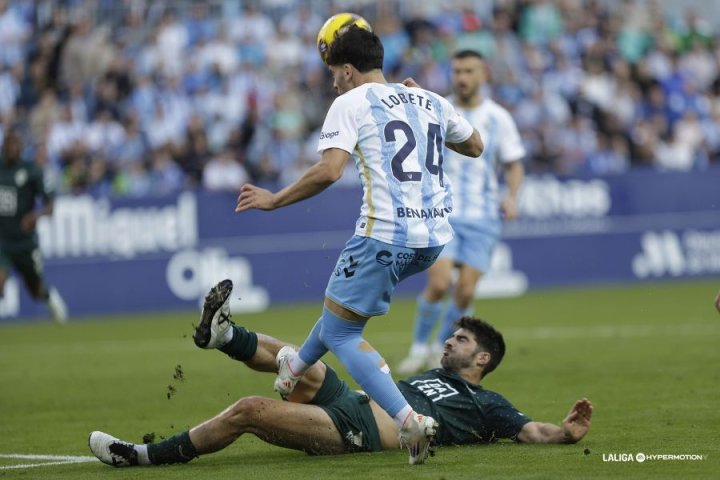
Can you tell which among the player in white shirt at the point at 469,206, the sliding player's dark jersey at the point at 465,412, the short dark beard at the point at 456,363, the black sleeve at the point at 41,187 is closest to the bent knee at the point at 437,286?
the player in white shirt at the point at 469,206

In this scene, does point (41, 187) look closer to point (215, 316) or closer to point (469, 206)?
point (469, 206)

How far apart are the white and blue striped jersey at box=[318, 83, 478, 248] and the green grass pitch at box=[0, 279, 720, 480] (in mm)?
1337

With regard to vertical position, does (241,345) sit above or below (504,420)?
above

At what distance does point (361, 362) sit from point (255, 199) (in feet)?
3.54

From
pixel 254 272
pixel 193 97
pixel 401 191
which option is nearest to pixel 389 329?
pixel 254 272

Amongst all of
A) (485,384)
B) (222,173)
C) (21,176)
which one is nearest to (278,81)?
(222,173)

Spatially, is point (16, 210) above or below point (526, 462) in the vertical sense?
above

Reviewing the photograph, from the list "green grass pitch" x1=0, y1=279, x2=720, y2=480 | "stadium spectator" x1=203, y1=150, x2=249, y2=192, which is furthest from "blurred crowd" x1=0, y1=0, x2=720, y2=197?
"green grass pitch" x1=0, y1=279, x2=720, y2=480

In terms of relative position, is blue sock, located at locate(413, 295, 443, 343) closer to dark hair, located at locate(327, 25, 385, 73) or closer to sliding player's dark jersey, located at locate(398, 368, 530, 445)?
sliding player's dark jersey, located at locate(398, 368, 530, 445)

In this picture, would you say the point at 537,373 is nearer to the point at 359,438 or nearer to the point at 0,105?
the point at 359,438

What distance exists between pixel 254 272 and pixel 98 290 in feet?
8.04

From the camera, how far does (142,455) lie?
755cm

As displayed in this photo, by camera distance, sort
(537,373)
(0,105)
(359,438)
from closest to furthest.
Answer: (359,438) < (537,373) < (0,105)

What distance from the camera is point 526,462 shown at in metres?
7.28
